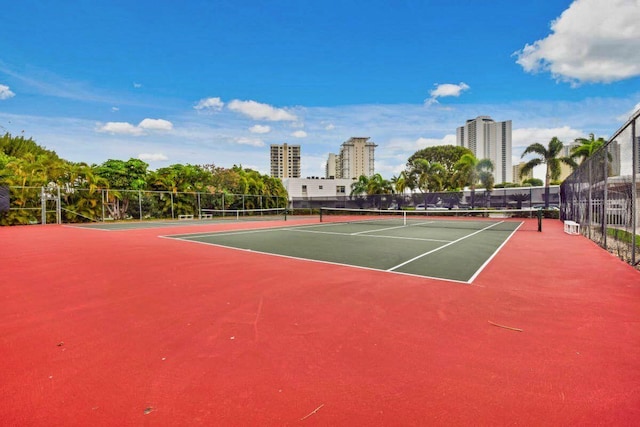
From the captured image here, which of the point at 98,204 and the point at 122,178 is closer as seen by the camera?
the point at 98,204

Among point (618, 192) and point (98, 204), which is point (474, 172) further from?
point (98, 204)

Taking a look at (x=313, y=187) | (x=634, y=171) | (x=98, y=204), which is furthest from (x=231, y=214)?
(x=634, y=171)

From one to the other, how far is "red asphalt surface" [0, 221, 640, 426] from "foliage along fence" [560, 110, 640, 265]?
65.8 inches

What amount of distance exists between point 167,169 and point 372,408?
3245 centimetres

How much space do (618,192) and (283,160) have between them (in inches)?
7128

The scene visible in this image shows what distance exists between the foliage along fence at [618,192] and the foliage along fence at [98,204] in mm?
26773

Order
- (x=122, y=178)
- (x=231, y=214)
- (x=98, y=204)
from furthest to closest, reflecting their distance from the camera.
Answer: (x=231, y=214) < (x=122, y=178) < (x=98, y=204)

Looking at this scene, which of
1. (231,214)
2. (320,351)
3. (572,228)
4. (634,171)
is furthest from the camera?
(231,214)

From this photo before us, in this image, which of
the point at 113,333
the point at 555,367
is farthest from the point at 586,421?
the point at 113,333

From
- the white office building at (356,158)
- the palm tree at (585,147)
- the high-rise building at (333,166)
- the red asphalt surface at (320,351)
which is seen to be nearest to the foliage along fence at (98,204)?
the red asphalt surface at (320,351)

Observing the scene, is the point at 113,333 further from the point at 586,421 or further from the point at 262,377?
the point at 586,421

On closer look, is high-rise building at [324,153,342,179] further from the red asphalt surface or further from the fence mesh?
the red asphalt surface

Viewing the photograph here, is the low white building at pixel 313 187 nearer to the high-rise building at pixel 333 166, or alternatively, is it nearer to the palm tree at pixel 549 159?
the palm tree at pixel 549 159

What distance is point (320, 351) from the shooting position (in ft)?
10.6
